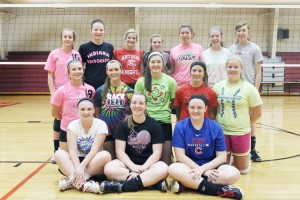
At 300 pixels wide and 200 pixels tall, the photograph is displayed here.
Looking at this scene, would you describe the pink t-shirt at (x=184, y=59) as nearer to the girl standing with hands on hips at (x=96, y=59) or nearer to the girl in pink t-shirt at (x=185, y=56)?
the girl in pink t-shirt at (x=185, y=56)

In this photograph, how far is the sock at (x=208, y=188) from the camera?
2.90m

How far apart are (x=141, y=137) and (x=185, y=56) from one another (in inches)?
49.3

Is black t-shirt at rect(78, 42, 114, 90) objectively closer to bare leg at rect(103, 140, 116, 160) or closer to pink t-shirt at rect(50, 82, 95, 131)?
pink t-shirt at rect(50, 82, 95, 131)

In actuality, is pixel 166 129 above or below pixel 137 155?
above

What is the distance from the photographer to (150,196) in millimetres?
2922

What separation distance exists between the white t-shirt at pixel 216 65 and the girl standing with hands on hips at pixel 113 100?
968 millimetres

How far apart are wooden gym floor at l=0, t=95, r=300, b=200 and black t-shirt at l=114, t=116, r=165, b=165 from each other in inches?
13.9

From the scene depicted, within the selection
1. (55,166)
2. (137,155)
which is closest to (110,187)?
(137,155)

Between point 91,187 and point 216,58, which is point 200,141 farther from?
point 216,58

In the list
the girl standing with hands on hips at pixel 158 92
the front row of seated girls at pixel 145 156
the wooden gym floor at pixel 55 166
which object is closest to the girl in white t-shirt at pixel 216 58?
the girl standing with hands on hips at pixel 158 92

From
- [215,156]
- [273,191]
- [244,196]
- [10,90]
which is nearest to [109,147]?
[215,156]

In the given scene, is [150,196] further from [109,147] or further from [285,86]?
[285,86]

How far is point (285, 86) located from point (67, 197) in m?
11.0

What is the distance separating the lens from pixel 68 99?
137 inches
